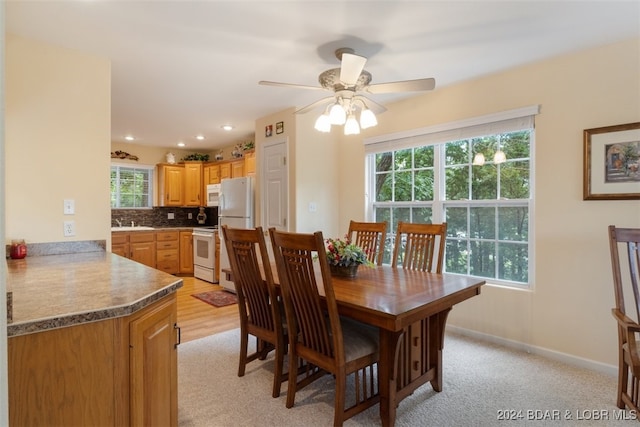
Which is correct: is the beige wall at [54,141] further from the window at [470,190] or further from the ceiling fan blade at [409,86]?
the window at [470,190]

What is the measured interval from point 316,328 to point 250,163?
3.62 m

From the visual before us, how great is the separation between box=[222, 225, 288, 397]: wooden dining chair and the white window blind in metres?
2.13

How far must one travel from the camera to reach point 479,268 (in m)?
3.18

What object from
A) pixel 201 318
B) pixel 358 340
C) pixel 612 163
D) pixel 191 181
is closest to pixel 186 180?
pixel 191 181

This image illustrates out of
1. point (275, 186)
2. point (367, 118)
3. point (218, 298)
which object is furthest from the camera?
point (218, 298)

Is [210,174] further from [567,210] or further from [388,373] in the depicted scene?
[567,210]

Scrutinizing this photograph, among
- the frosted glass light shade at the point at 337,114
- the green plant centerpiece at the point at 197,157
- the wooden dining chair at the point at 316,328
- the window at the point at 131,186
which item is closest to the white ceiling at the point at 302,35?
the frosted glass light shade at the point at 337,114

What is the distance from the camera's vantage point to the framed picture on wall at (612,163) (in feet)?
7.58

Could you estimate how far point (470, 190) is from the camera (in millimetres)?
3234

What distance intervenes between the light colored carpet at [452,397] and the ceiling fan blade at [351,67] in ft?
6.59

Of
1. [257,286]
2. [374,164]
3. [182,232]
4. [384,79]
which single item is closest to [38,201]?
[257,286]

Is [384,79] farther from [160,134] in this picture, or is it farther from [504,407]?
[160,134]

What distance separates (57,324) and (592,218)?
125 inches

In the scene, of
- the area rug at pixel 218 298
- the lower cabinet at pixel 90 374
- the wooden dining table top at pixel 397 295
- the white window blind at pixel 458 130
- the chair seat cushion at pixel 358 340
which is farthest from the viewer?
the area rug at pixel 218 298
